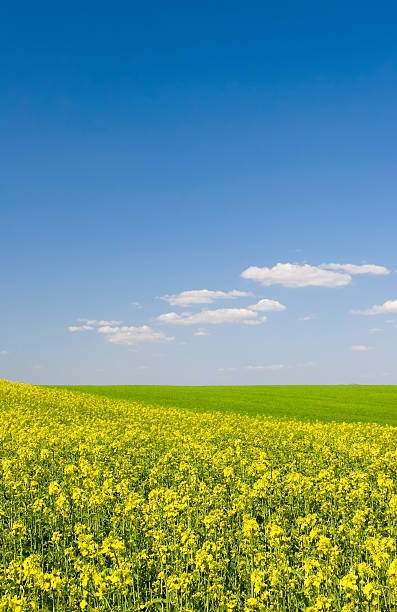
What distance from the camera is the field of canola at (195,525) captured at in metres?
7.23

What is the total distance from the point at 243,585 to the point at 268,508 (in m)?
3.42

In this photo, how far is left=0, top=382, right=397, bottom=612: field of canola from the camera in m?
7.23

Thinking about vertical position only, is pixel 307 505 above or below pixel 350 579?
below

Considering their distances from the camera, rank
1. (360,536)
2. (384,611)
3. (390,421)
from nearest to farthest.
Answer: (384,611), (360,536), (390,421)

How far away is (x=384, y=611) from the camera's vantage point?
7.55 metres

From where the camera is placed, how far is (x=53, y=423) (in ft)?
82.3

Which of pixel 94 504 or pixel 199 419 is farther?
pixel 199 419

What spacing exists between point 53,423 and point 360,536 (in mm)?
18473

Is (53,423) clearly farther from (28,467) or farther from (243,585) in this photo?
(243,585)

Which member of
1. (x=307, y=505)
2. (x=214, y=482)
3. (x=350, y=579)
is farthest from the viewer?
(x=214, y=482)

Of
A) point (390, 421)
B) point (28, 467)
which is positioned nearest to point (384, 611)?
point (28, 467)

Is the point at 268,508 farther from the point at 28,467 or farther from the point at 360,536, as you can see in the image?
the point at 28,467

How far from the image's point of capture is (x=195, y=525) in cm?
1038

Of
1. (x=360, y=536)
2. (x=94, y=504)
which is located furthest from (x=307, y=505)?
(x=94, y=504)
